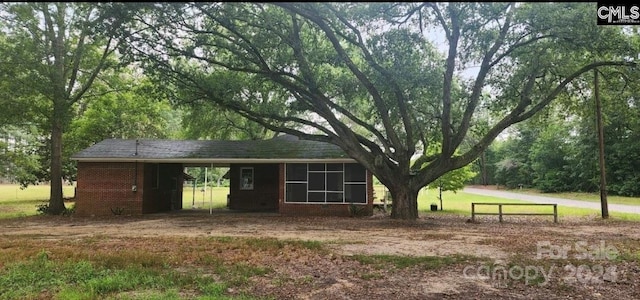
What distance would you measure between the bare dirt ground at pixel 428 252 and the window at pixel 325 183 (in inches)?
90.6

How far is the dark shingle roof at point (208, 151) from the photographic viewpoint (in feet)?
62.3

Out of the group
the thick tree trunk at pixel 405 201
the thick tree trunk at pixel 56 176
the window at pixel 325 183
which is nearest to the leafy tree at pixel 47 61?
the thick tree trunk at pixel 56 176

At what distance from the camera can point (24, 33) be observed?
19.1 metres

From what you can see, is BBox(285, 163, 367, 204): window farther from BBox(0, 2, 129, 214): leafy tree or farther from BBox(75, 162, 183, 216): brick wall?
BBox(0, 2, 129, 214): leafy tree

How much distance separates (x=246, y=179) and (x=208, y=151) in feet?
10.5

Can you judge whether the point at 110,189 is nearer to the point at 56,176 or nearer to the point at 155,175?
the point at 155,175

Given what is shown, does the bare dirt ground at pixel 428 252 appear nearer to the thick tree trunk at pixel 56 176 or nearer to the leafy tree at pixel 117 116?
the thick tree trunk at pixel 56 176

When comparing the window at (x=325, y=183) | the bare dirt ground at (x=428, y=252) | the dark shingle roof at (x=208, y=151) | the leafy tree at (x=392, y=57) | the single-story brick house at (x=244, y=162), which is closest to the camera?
the bare dirt ground at (x=428, y=252)

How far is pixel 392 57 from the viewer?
1439 cm

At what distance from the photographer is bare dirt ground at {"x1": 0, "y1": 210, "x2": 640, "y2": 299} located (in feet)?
20.7

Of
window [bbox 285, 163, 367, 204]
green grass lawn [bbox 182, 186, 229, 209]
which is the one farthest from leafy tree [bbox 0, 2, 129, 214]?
window [bbox 285, 163, 367, 204]

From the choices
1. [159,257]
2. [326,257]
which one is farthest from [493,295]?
[159,257]

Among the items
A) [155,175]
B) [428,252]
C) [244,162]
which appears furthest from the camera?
[155,175]

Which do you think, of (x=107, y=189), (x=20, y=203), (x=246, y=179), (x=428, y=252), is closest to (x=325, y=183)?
(x=246, y=179)
